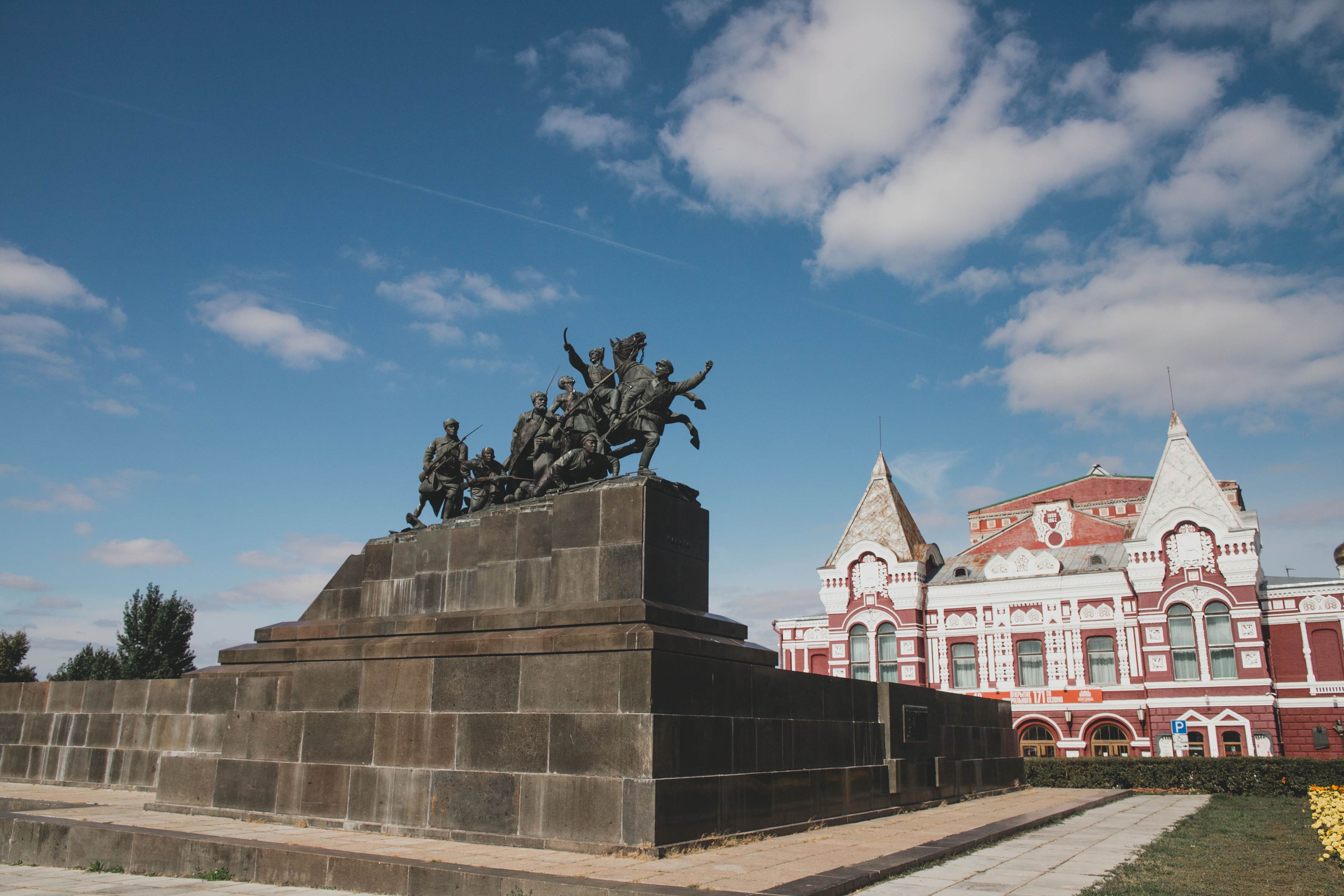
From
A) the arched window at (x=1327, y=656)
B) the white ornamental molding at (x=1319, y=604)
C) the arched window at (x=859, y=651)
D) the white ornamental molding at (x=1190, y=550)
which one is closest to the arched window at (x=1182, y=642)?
the white ornamental molding at (x=1190, y=550)

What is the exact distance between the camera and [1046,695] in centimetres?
3953

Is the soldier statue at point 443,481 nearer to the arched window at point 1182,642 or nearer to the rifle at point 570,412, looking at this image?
the rifle at point 570,412

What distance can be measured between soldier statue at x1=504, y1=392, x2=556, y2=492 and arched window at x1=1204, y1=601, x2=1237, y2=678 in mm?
32288

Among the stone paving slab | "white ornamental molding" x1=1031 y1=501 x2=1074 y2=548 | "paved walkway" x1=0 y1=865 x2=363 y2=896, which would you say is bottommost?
"paved walkway" x1=0 y1=865 x2=363 y2=896

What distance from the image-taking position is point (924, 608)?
43.5 m

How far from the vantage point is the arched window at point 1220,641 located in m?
36.0

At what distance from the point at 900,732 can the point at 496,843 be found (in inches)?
325

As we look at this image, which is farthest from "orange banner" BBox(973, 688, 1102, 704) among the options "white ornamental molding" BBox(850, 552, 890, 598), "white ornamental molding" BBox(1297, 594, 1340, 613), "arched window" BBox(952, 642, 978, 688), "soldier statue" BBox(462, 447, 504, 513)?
"soldier statue" BBox(462, 447, 504, 513)

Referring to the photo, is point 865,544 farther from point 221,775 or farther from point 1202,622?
point 221,775

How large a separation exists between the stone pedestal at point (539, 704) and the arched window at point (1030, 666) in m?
27.3

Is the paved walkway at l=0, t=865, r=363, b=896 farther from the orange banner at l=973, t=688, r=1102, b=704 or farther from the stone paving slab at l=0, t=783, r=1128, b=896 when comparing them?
the orange banner at l=973, t=688, r=1102, b=704

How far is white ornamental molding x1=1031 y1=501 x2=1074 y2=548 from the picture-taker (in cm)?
4494

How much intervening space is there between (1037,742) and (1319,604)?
468 inches

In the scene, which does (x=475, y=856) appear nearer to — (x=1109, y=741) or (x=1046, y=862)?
(x=1046, y=862)
